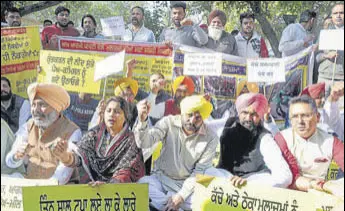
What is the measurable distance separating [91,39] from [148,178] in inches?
51.6

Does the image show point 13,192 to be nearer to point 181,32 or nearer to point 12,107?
point 12,107

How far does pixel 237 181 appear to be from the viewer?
18.3ft

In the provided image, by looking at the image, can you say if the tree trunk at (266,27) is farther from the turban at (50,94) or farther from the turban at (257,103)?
the turban at (50,94)

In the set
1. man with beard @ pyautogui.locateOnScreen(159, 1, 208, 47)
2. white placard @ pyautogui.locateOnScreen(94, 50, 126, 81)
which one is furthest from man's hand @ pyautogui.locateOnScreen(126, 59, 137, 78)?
man with beard @ pyautogui.locateOnScreen(159, 1, 208, 47)

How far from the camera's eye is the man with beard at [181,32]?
6.27 m

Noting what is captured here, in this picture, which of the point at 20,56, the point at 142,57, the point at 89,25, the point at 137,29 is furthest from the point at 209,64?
the point at 20,56

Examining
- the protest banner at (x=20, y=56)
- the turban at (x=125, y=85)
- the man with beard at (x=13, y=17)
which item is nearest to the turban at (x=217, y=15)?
the turban at (x=125, y=85)

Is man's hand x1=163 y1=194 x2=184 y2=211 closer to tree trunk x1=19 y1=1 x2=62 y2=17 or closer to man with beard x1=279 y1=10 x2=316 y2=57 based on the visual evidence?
man with beard x1=279 y1=10 x2=316 y2=57

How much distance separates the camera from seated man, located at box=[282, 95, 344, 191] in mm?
5477

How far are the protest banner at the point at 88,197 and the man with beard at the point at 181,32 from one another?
1.29m

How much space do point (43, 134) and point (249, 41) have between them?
188 cm

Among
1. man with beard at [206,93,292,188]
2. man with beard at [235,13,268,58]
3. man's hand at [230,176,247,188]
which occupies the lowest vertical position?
man's hand at [230,176,247,188]

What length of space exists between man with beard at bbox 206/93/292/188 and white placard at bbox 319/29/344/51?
61 cm

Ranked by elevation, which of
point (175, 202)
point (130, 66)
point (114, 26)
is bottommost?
point (175, 202)
